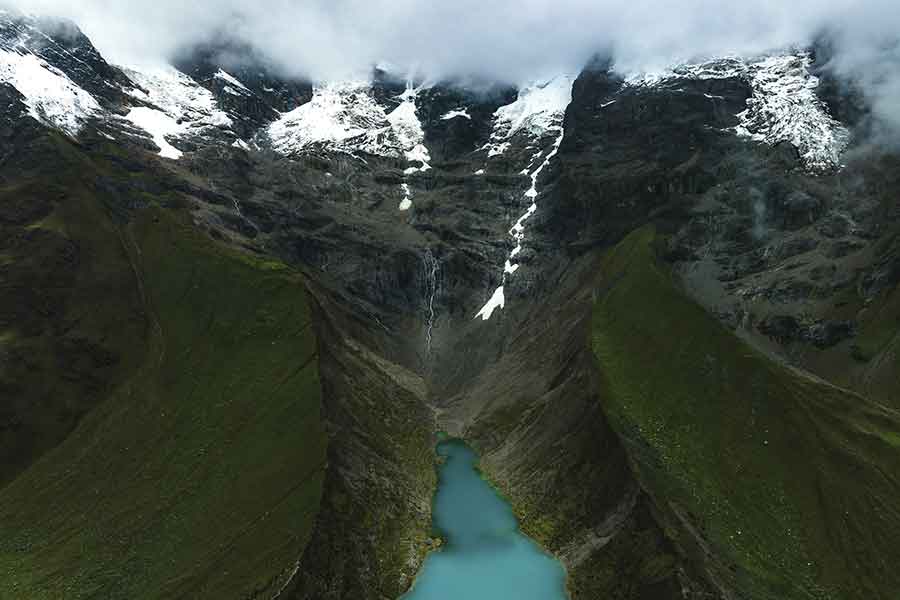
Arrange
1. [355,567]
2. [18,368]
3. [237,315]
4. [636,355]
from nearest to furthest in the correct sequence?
[355,567] → [18,368] → [636,355] → [237,315]

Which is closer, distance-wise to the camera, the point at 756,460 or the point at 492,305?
the point at 756,460

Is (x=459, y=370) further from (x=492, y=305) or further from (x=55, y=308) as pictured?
(x=55, y=308)

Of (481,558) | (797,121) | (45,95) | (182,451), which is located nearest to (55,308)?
(182,451)

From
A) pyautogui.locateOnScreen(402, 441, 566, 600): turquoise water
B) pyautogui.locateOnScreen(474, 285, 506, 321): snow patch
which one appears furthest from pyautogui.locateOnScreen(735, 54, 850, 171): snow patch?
pyautogui.locateOnScreen(402, 441, 566, 600): turquoise water

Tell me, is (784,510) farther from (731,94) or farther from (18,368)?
(731,94)

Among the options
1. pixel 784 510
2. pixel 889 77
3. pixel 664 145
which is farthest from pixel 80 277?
pixel 889 77

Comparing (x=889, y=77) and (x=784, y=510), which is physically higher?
(x=889, y=77)

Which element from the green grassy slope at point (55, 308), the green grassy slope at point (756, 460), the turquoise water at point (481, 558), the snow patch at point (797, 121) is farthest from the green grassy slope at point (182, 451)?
the snow patch at point (797, 121)

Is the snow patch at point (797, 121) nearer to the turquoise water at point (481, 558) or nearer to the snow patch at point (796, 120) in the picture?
the snow patch at point (796, 120)
